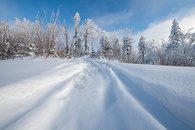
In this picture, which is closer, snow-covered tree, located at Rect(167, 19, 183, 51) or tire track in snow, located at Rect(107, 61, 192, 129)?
A: tire track in snow, located at Rect(107, 61, 192, 129)

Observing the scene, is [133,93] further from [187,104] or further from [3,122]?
[3,122]

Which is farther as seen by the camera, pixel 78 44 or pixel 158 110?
pixel 78 44

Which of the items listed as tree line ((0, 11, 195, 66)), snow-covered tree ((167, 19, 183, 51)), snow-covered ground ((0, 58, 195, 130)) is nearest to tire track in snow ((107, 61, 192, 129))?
snow-covered ground ((0, 58, 195, 130))

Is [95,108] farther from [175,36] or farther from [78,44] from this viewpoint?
[175,36]

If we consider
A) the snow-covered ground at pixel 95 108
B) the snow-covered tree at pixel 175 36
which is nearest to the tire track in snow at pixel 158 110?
the snow-covered ground at pixel 95 108

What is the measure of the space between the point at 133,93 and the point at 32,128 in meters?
0.91

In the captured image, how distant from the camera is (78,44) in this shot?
15.9m

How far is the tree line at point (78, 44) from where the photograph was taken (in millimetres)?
2410

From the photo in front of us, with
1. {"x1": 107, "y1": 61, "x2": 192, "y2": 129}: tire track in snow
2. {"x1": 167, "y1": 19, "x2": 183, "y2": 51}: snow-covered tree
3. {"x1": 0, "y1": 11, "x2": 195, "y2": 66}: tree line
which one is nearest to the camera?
{"x1": 107, "y1": 61, "x2": 192, "y2": 129}: tire track in snow

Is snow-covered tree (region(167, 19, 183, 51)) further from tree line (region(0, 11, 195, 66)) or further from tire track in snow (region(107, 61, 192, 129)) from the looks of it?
tire track in snow (region(107, 61, 192, 129))

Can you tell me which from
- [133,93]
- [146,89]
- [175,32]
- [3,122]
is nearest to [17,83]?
[3,122]

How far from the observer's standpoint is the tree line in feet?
7.91

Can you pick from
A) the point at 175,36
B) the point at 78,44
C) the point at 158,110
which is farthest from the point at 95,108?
the point at 175,36

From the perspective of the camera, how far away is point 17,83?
2.39 ft
